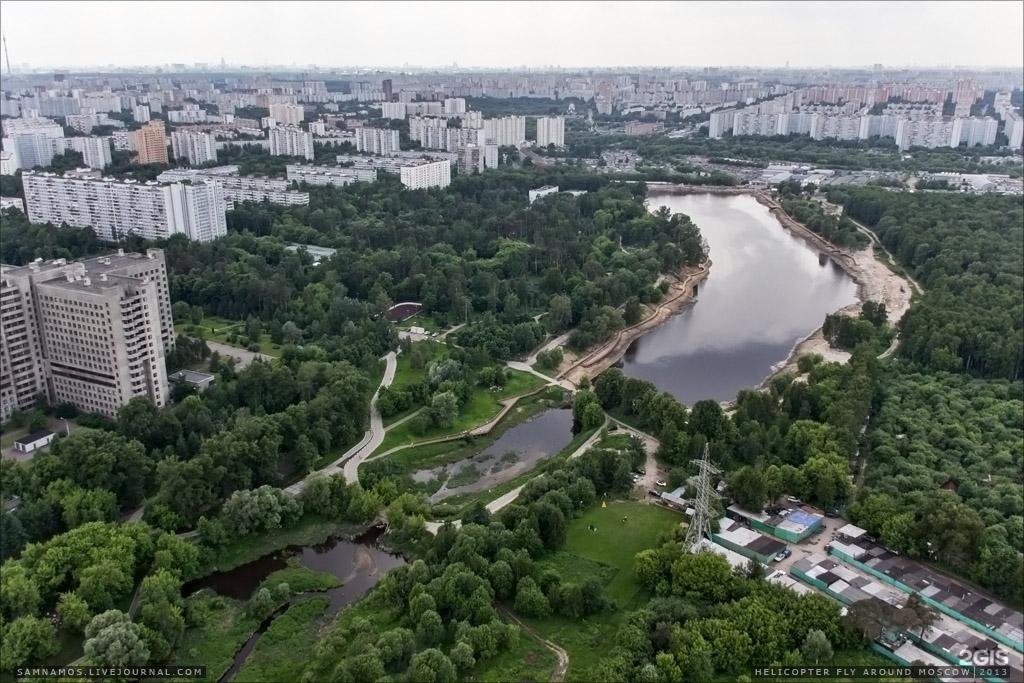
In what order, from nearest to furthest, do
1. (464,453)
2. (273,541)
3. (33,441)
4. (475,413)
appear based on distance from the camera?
(273,541)
(33,441)
(464,453)
(475,413)

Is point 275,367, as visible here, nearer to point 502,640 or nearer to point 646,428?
point 646,428

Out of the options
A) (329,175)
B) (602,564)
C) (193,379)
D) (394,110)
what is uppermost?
(394,110)

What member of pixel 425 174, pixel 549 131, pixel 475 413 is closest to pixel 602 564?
pixel 475 413

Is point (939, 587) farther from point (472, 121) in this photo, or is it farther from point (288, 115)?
point (288, 115)

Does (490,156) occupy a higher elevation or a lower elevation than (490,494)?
higher

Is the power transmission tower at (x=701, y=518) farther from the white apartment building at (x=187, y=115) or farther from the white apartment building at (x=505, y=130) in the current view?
the white apartment building at (x=187, y=115)

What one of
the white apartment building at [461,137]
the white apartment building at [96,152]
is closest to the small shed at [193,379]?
the white apartment building at [96,152]

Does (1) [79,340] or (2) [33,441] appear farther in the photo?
(1) [79,340]

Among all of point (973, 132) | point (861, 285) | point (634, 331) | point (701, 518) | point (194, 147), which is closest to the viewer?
point (701, 518)
